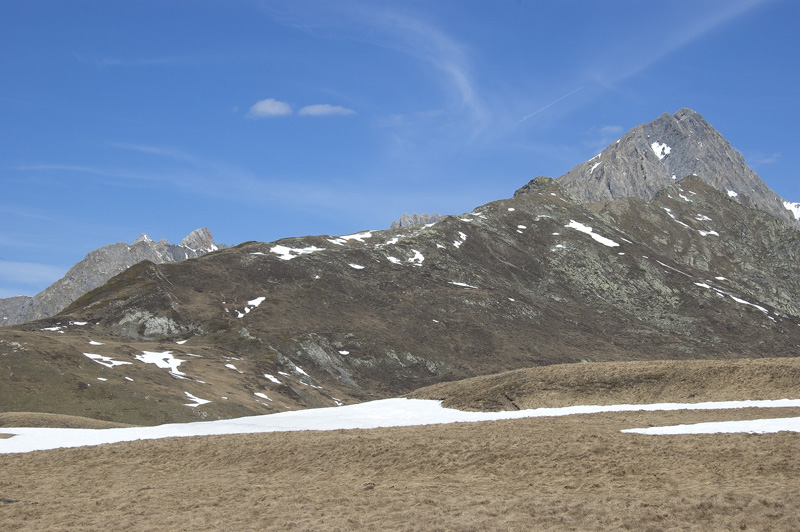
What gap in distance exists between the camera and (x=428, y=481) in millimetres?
23938

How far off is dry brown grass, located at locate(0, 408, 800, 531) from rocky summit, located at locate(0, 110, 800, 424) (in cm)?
4193

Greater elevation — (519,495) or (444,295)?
(444,295)

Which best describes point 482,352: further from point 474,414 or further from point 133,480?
point 133,480

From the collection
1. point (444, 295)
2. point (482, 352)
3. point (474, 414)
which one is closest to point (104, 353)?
point (474, 414)

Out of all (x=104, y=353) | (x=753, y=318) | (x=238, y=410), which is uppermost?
(x=753, y=318)

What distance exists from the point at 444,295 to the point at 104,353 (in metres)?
82.0

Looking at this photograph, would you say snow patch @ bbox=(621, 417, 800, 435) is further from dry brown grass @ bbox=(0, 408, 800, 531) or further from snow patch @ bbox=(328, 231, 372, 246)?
snow patch @ bbox=(328, 231, 372, 246)

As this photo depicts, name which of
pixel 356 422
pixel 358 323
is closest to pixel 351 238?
pixel 358 323

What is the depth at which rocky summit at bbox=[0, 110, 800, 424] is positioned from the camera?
78062 millimetres

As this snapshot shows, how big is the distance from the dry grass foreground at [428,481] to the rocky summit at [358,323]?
4215 centimetres

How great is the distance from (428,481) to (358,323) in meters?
107

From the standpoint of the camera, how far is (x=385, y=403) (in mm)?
49438


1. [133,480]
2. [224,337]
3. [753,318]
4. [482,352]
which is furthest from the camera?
[753,318]

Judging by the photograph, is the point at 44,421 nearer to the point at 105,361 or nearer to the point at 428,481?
the point at 428,481
